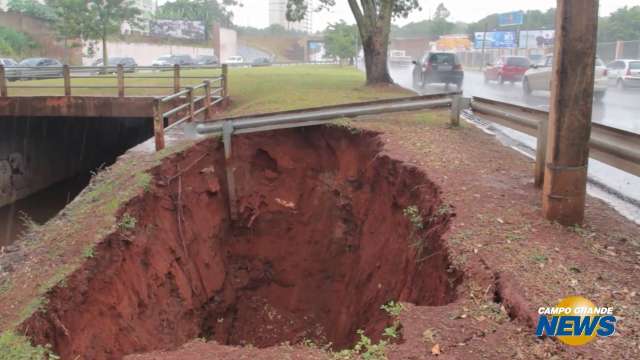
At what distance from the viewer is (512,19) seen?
75.1m

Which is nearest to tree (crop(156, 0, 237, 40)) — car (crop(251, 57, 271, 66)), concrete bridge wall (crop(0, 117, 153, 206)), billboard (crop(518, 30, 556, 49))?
car (crop(251, 57, 271, 66))

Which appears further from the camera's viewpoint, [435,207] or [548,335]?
[435,207]

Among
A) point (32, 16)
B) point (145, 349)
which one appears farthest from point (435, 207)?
point (32, 16)

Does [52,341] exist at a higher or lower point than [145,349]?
higher

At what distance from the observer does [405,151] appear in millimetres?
9070

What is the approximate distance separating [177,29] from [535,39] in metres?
42.4

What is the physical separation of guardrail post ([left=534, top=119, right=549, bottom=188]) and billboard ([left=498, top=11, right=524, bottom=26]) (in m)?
72.8

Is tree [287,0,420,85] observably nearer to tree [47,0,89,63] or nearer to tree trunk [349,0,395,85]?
tree trunk [349,0,395,85]

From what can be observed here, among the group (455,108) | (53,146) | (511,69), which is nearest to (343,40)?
(511,69)

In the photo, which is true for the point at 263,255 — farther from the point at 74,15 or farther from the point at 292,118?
the point at 74,15

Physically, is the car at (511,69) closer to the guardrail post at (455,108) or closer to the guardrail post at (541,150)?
the guardrail post at (455,108)

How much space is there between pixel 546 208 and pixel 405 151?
3425mm

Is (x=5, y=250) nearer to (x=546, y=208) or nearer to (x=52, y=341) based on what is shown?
(x=52, y=341)

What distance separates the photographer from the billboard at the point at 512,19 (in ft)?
242
